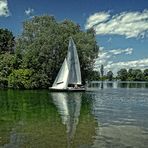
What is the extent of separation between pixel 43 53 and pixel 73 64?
8279 millimetres

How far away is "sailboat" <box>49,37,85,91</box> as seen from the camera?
73.9m

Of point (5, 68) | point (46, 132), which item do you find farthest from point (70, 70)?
point (46, 132)

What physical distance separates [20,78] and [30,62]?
4687mm

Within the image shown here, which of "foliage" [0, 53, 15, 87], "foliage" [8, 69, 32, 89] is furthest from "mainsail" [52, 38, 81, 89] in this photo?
"foliage" [0, 53, 15, 87]

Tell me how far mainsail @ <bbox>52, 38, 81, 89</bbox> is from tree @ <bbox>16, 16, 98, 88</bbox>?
5.85 m

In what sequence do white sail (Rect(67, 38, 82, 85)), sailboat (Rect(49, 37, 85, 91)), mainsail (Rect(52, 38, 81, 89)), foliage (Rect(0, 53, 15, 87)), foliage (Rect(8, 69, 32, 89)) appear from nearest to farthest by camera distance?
sailboat (Rect(49, 37, 85, 91))
mainsail (Rect(52, 38, 81, 89))
white sail (Rect(67, 38, 82, 85))
foliage (Rect(8, 69, 32, 89))
foliage (Rect(0, 53, 15, 87))

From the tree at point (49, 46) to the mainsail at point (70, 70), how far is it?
19.2ft

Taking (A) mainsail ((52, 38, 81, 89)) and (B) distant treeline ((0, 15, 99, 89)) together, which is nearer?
(A) mainsail ((52, 38, 81, 89))

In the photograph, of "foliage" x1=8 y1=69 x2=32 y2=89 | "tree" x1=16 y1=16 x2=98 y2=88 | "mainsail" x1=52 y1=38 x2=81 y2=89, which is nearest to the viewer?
"mainsail" x1=52 y1=38 x2=81 y2=89

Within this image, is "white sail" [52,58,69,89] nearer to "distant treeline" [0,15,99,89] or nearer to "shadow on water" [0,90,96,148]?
"distant treeline" [0,15,99,89]

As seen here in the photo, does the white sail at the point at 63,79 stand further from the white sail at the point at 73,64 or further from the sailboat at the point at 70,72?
the white sail at the point at 73,64

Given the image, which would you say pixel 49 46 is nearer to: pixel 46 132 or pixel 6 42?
pixel 6 42

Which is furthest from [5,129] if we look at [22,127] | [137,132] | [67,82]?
[67,82]

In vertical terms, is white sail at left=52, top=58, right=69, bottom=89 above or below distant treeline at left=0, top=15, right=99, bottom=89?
below
